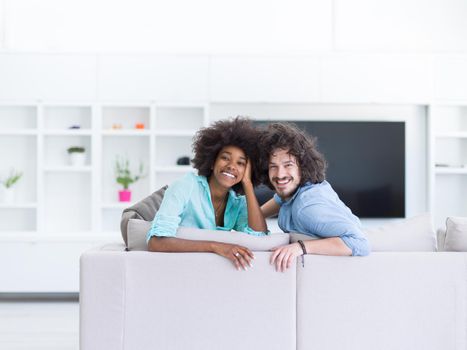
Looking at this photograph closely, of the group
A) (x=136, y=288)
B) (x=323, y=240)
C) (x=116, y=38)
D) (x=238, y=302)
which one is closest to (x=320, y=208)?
(x=323, y=240)

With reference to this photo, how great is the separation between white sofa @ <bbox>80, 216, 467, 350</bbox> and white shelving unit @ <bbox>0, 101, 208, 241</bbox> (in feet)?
11.2

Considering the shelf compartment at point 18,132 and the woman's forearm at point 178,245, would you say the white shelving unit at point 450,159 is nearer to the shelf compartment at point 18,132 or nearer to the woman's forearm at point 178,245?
the shelf compartment at point 18,132

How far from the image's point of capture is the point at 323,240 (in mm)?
2727

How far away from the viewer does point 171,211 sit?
9.34ft

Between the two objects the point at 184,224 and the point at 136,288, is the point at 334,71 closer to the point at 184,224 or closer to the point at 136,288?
the point at 184,224

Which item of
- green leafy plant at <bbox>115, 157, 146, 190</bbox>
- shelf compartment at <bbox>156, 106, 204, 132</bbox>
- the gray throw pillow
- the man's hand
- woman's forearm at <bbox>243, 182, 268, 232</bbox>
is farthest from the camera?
shelf compartment at <bbox>156, 106, 204, 132</bbox>

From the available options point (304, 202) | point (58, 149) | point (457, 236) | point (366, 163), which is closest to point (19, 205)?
point (58, 149)

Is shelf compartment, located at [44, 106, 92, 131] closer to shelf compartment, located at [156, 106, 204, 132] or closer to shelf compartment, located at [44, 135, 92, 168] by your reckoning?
shelf compartment, located at [44, 135, 92, 168]

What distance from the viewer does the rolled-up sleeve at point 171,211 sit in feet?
9.01

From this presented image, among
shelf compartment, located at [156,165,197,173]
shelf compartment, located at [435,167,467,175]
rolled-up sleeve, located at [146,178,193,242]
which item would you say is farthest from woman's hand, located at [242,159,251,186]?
shelf compartment, located at [435,167,467,175]

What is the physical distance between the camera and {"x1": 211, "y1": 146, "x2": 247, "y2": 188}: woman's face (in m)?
3.17

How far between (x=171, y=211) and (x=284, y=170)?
0.54 metres

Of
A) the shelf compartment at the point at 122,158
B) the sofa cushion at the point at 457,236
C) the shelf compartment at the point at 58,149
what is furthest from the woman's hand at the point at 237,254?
the shelf compartment at the point at 58,149

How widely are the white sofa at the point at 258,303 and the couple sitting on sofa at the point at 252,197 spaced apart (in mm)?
56
